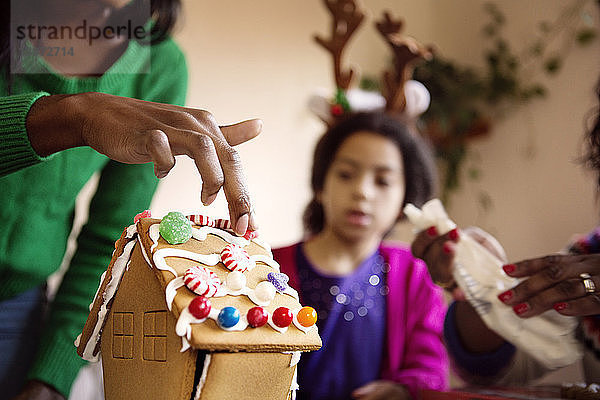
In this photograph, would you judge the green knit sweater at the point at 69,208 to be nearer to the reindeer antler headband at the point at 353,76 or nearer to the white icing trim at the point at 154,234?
the white icing trim at the point at 154,234

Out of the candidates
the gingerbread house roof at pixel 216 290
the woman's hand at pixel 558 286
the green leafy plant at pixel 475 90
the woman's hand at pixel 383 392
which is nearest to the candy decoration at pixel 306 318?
the gingerbread house roof at pixel 216 290

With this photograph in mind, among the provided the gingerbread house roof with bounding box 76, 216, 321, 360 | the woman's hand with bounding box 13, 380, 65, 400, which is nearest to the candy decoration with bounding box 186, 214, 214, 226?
the gingerbread house roof with bounding box 76, 216, 321, 360

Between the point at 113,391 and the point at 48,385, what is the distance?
0.11 metres

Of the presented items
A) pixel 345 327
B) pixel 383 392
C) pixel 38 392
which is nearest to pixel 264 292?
pixel 38 392

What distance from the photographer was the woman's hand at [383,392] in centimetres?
91

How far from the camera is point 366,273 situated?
1.16 m

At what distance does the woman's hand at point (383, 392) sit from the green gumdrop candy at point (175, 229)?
53 centimetres

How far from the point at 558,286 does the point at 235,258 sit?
42 cm

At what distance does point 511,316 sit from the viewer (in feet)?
2.54

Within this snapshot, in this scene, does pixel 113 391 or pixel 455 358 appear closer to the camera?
pixel 113 391

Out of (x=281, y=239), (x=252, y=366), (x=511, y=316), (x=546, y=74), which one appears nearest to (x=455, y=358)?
(x=511, y=316)

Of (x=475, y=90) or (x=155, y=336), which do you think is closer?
(x=155, y=336)

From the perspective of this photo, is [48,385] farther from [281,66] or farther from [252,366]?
Answer: [281,66]

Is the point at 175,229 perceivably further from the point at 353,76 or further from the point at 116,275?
the point at 353,76
